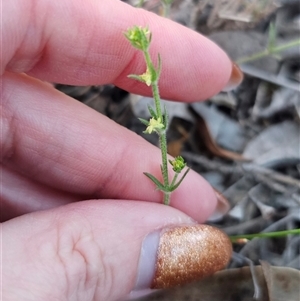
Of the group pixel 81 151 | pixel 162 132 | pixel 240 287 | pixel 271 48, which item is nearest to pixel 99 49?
pixel 81 151

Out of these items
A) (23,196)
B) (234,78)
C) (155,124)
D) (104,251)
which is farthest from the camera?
(234,78)

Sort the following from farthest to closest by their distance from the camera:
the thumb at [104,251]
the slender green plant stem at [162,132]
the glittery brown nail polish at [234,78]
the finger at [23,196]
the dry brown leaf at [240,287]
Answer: the glittery brown nail polish at [234,78] < the finger at [23,196] < the dry brown leaf at [240,287] < the thumb at [104,251] < the slender green plant stem at [162,132]

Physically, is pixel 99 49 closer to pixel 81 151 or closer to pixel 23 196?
pixel 81 151

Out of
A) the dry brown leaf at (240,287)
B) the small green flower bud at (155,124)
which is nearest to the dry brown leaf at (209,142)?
the dry brown leaf at (240,287)

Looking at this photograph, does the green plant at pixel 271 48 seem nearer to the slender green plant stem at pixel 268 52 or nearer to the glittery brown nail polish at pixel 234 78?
the slender green plant stem at pixel 268 52

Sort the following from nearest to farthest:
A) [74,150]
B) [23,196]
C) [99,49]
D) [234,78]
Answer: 1. [99,49]
2. [74,150]
3. [23,196]
4. [234,78]

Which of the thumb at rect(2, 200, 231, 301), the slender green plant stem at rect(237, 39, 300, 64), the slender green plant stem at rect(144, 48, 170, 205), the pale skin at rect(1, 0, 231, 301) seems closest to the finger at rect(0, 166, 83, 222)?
the pale skin at rect(1, 0, 231, 301)

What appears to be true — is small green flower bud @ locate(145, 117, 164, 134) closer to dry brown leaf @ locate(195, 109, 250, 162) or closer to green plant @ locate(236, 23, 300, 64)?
dry brown leaf @ locate(195, 109, 250, 162)

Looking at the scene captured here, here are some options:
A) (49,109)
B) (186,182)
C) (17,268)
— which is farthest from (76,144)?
(17,268)
